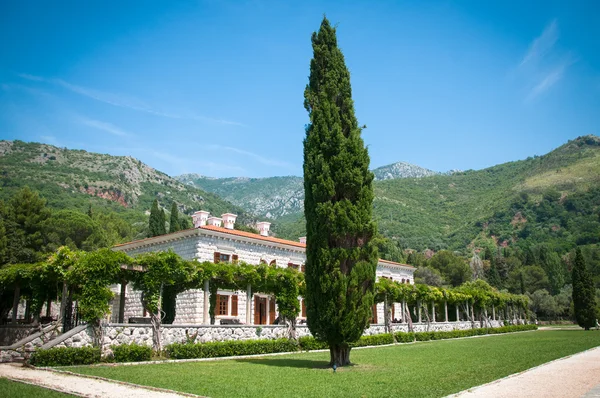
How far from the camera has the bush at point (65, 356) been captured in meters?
15.4

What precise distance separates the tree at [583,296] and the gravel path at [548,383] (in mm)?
36576

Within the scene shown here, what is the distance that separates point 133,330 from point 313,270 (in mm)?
8285

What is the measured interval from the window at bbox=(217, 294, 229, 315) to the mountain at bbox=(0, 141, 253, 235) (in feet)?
199

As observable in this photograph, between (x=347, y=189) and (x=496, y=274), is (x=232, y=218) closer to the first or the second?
(x=347, y=189)

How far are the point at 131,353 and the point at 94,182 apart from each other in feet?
358

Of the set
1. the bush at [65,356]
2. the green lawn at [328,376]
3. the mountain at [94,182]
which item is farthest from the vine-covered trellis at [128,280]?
the mountain at [94,182]

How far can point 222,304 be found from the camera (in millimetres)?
32812

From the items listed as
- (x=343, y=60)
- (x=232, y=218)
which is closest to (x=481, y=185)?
(x=232, y=218)

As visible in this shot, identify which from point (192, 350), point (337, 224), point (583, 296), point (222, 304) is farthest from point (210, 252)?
point (583, 296)

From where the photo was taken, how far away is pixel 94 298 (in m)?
17.8

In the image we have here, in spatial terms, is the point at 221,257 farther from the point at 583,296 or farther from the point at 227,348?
the point at 583,296

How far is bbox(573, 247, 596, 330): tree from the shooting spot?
152ft

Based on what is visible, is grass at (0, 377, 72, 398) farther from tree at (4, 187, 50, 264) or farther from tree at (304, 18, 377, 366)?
tree at (4, 187, 50, 264)

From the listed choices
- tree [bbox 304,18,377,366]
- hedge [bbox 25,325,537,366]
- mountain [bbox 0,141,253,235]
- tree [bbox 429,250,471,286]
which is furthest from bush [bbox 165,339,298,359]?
mountain [bbox 0,141,253,235]
